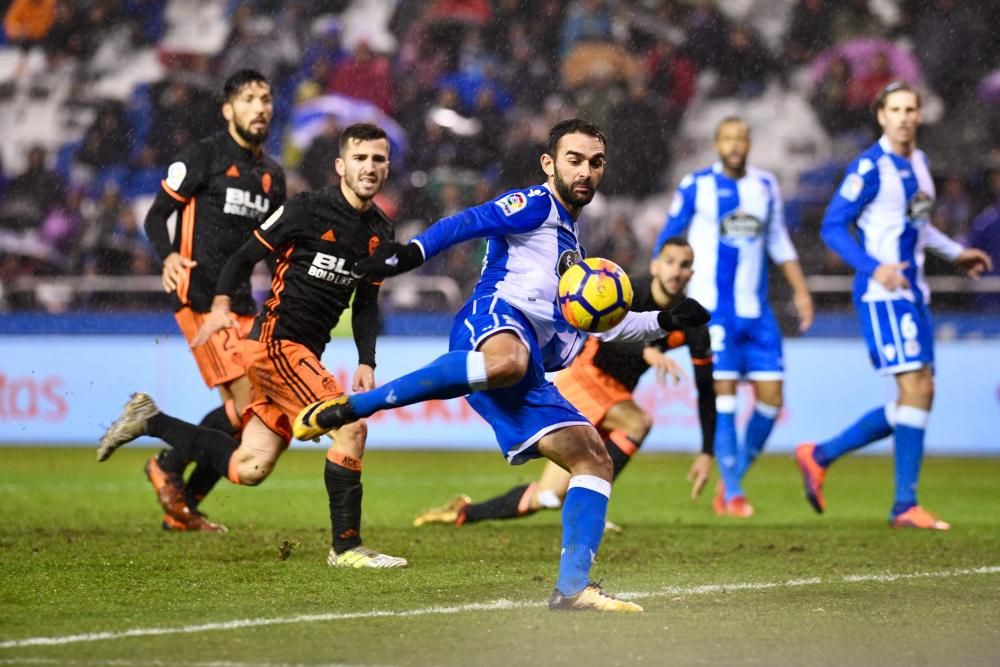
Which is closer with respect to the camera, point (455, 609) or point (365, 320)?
point (455, 609)

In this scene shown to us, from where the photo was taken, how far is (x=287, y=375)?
23.0ft

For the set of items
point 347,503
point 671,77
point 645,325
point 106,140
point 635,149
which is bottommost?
point 347,503

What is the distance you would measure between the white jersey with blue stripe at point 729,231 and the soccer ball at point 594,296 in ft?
14.8

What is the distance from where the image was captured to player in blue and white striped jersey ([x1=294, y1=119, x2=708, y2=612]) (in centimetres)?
546

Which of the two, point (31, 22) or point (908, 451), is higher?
point (31, 22)

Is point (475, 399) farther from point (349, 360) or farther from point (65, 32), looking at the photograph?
point (65, 32)

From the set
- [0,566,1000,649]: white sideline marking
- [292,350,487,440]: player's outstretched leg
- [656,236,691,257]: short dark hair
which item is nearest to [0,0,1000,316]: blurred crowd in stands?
[656,236,691,257]: short dark hair

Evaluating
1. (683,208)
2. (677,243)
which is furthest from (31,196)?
(677,243)

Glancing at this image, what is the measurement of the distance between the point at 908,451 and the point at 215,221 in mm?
4137

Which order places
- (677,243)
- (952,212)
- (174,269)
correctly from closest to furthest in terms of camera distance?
(174,269)
(677,243)
(952,212)

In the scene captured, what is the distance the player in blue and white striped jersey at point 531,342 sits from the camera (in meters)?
5.46

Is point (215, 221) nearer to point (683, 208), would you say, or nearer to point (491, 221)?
point (491, 221)

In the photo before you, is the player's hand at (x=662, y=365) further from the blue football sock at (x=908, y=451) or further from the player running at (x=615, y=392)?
the blue football sock at (x=908, y=451)

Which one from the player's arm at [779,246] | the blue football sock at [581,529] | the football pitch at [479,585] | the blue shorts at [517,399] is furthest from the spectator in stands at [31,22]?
the blue football sock at [581,529]
